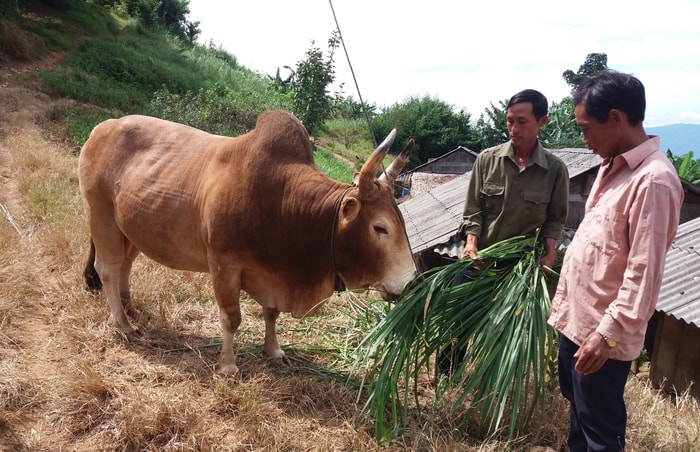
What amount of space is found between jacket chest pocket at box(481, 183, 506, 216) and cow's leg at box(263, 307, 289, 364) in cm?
171

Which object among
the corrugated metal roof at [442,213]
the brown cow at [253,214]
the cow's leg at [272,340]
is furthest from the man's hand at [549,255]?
the corrugated metal roof at [442,213]

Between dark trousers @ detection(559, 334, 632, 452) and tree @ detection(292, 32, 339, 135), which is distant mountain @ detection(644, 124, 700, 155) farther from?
dark trousers @ detection(559, 334, 632, 452)

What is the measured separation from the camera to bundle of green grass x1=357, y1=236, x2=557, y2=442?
106 inches

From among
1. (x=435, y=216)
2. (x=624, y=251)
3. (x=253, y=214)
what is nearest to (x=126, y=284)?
(x=253, y=214)

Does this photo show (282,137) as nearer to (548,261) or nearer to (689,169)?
(548,261)

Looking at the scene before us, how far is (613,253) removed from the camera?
6.65 feet

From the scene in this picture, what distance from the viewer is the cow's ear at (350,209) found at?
310 centimetres

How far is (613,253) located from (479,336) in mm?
1001

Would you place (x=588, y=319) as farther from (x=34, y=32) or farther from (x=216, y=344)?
(x=34, y=32)

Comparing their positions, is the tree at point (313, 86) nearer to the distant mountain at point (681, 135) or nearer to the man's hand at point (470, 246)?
the man's hand at point (470, 246)

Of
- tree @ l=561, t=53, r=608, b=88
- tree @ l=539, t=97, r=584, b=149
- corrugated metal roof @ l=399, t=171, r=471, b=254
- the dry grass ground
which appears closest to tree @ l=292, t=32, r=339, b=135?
corrugated metal roof @ l=399, t=171, r=471, b=254

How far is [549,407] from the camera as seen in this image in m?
3.12

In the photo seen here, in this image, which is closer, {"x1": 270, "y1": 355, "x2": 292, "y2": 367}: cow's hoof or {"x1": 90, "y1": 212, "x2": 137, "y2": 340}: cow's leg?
{"x1": 270, "y1": 355, "x2": 292, "y2": 367}: cow's hoof

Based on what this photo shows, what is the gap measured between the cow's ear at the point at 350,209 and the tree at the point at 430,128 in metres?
30.4
